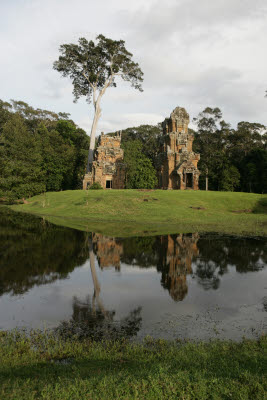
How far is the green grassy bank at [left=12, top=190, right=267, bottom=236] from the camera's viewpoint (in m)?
26.9

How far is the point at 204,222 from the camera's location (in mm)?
29812

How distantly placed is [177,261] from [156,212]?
1820 cm

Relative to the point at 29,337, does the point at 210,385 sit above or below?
above

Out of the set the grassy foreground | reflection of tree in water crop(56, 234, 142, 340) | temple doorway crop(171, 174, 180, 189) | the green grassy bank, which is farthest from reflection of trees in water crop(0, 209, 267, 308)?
temple doorway crop(171, 174, 180, 189)

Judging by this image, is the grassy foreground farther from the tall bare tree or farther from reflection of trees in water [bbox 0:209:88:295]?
the tall bare tree

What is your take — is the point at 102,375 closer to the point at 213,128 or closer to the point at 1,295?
the point at 1,295

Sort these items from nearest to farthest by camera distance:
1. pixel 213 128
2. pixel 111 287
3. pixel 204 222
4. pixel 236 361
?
1. pixel 236 361
2. pixel 111 287
3. pixel 204 222
4. pixel 213 128

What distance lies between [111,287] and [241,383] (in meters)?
7.28

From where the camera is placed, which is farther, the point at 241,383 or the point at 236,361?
the point at 236,361

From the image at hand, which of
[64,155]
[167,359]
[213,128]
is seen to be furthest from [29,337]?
[213,128]

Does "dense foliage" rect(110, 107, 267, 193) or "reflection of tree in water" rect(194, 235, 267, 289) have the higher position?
"dense foliage" rect(110, 107, 267, 193)

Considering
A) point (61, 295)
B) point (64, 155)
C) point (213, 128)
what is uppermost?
point (213, 128)

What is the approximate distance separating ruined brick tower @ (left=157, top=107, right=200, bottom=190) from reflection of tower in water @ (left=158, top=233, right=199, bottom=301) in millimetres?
30138

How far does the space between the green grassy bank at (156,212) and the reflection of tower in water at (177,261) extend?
358cm
